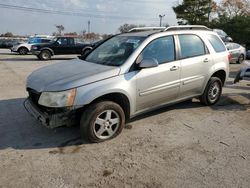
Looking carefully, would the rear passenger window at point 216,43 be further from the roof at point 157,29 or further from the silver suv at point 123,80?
the roof at point 157,29

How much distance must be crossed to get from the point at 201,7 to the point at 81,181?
41.4m

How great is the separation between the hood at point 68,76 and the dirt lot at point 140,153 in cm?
91

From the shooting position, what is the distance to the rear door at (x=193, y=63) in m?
5.09

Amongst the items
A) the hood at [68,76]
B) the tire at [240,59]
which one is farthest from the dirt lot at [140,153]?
the tire at [240,59]

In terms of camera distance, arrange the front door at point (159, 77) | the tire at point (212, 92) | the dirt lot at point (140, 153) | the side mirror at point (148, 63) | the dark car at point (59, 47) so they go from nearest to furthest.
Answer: the dirt lot at point (140, 153), the side mirror at point (148, 63), the front door at point (159, 77), the tire at point (212, 92), the dark car at point (59, 47)

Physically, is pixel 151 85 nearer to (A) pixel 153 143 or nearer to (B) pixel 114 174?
(A) pixel 153 143

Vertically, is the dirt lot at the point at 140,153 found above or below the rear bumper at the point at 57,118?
below

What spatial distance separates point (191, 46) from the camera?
529cm

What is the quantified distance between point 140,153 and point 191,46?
101 inches

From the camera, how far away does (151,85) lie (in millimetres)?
4539

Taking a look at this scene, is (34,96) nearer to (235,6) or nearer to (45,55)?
(45,55)

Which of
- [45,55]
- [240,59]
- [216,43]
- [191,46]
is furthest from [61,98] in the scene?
[240,59]

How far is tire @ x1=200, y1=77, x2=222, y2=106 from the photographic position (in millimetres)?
5754

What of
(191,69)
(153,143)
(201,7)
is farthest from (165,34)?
(201,7)
